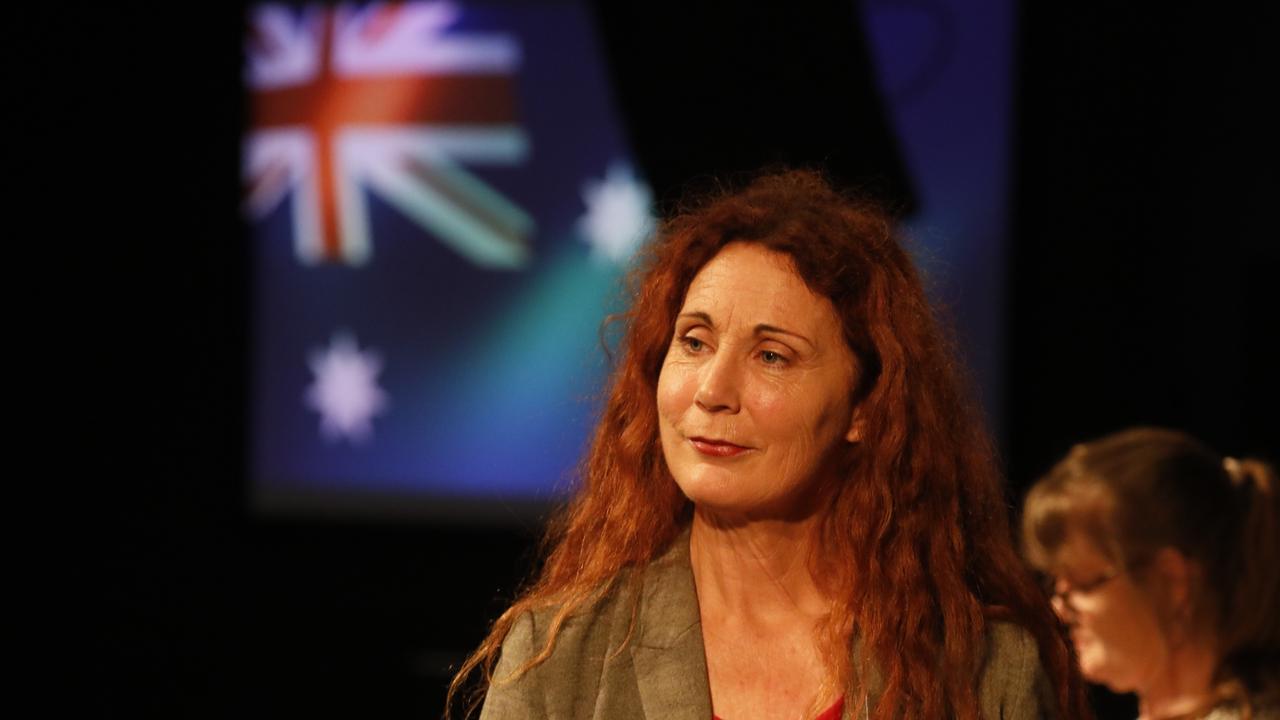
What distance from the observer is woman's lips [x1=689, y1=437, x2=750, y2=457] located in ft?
6.65

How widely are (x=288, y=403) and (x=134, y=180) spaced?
0.86 meters

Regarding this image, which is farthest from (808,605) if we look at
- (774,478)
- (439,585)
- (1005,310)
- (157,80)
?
(157,80)

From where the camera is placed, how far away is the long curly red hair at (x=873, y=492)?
2074 mm

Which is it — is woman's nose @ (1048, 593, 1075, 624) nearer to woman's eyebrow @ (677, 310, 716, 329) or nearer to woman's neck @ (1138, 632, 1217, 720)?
woman's neck @ (1138, 632, 1217, 720)

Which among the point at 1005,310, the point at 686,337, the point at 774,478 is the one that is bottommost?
the point at 774,478

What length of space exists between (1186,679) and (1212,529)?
202 mm

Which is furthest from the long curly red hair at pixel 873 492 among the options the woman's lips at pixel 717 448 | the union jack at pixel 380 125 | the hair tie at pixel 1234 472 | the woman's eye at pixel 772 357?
the union jack at pixel 380 125

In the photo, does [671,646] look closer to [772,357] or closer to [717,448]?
[717,448]

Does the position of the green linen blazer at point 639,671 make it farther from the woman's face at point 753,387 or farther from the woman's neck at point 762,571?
the woman's face at point 753,387

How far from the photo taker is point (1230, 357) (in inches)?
156

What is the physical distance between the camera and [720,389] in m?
2.02

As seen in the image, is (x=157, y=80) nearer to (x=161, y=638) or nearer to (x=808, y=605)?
(x=161, y=638)

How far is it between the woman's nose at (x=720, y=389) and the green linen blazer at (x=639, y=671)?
31cm

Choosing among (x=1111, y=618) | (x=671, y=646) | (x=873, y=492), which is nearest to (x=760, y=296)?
(x=873, y=492)
